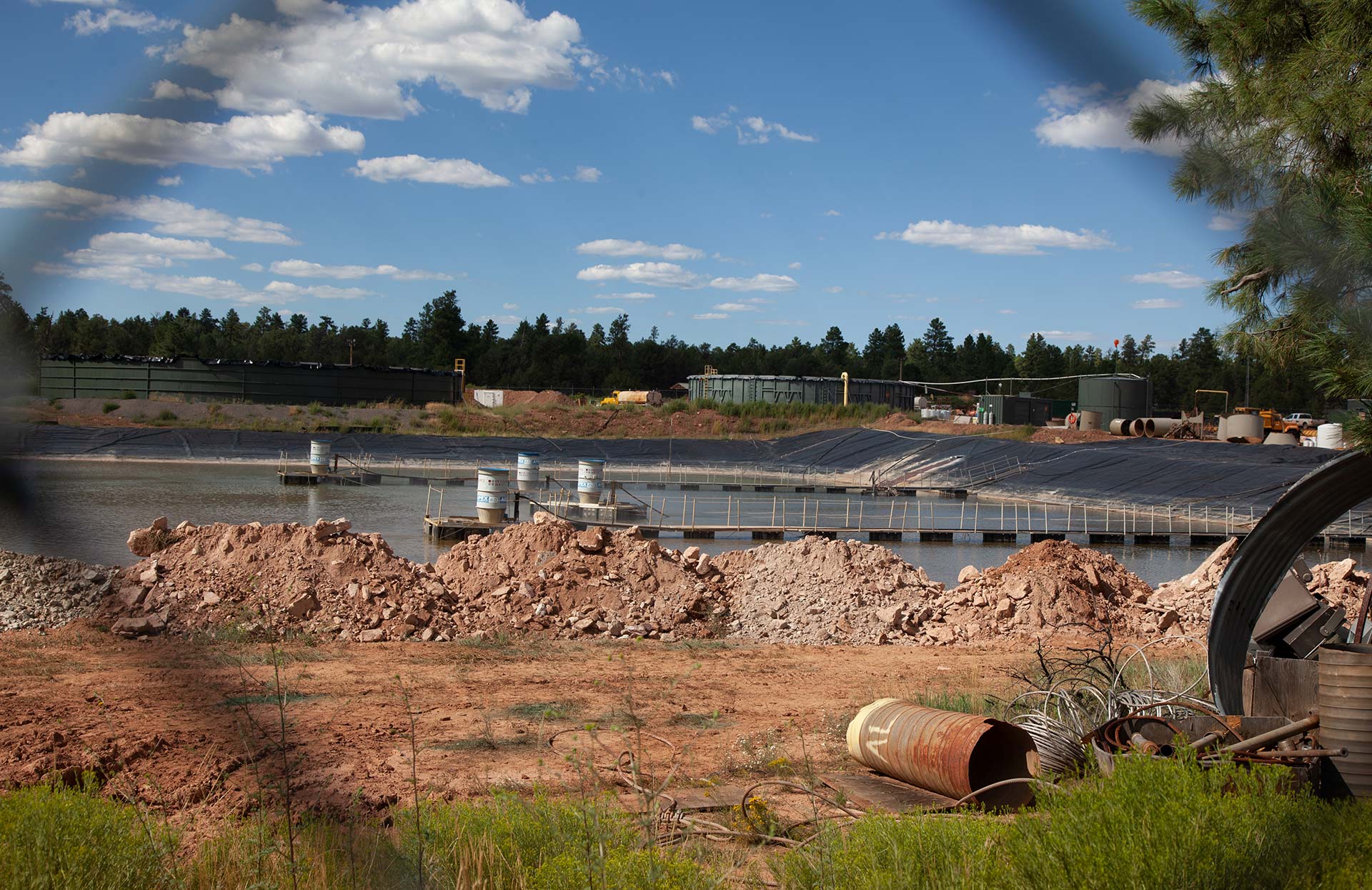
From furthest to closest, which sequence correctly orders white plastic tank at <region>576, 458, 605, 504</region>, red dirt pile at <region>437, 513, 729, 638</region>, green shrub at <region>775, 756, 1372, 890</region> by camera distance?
white plastic tank at <region>576, 458, 605, 504</region> < red dirt pile at <region>437, 513, 729, 638</region> < green shrub at <region>775, 756, 1372, 890</region>

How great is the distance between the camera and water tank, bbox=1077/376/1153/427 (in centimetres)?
7319

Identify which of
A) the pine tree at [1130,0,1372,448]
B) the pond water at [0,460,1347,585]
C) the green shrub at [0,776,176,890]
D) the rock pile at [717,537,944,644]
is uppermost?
the pine tree at [1130,0,1372,448]

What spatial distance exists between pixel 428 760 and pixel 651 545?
1008 cm

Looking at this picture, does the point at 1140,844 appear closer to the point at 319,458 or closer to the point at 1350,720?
the point at 1350,720

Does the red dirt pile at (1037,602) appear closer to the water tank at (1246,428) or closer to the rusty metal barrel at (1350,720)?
the rusty metal barrel at (1350,720)

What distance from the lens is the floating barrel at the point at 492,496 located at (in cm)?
2941

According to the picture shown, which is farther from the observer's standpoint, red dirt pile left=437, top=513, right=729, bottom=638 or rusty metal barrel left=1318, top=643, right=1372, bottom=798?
red dirt pile left=437, top=513, right=729, bottom=638

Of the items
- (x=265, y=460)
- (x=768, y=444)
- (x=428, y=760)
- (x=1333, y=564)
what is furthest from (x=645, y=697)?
(x=768, y=444)

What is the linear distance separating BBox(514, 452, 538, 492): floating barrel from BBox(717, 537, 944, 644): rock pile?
1614cm

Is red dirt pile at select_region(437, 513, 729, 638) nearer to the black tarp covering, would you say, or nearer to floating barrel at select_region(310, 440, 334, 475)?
the black tarp covering

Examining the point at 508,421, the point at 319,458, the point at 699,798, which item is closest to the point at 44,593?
the point at 699,798

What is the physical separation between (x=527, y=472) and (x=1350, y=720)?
100ft

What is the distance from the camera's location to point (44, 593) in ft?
47.9

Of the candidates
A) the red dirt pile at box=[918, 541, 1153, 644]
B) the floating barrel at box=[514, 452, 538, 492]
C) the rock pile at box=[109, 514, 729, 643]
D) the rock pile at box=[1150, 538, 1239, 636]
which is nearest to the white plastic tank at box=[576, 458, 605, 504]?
the floating barrel at box=[514, 452, 538, 492]
